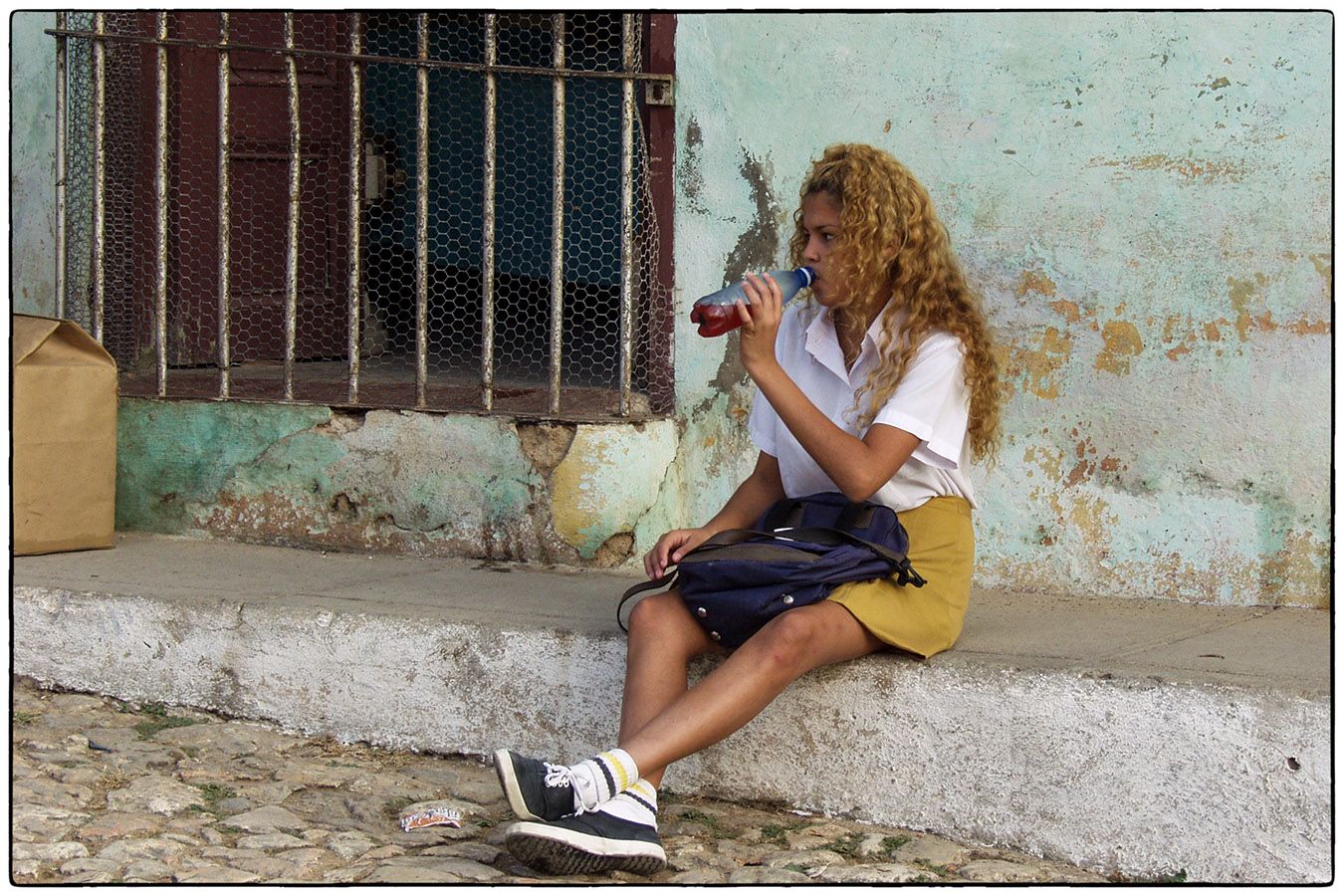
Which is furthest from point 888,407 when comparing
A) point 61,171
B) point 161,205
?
point 61,171

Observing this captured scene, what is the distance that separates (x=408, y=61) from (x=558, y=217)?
553 mm

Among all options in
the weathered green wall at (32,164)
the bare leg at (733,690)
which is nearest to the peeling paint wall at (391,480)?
the weathered green wall at (32,164)

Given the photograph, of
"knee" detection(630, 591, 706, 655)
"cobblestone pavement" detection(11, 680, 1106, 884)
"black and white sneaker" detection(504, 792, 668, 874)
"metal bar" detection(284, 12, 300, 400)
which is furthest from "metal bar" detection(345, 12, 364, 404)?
"black and white sneaker" detection(504, 792, 668, 874)

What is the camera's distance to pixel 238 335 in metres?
4.68

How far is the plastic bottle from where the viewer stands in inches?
107

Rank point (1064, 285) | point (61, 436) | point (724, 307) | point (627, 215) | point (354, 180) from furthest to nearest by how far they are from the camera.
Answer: point (354, 180), point (61, 436), point (627, 215), point (1064, 285), point (724, 307)

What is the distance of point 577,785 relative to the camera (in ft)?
8.20

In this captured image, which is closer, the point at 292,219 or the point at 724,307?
the point at 724,307

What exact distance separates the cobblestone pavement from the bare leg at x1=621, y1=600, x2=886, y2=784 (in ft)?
0.74

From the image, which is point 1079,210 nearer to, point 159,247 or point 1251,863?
point 1251,863

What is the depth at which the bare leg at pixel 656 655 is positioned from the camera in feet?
8.79

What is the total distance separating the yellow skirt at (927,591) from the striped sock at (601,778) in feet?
1.54

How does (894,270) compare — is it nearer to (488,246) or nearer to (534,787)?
(534,787)

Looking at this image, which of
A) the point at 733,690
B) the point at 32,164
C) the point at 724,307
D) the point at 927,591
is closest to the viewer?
the point at 733,690
